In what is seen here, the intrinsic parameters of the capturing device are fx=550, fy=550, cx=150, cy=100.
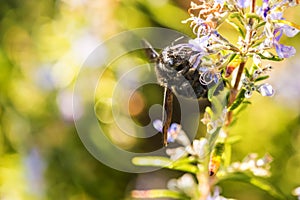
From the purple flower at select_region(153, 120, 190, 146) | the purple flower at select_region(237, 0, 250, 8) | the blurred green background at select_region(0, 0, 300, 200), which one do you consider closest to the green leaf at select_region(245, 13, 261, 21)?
the purple flower at select_region(237, 0, 250, 8)

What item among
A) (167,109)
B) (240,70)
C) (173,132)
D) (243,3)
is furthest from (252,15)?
(173,132)

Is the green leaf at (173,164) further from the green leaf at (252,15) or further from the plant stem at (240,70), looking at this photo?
the green leaf at (252,15)

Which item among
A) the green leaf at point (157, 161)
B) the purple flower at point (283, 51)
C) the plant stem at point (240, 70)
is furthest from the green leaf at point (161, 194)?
the purple flower at point (283, 51)

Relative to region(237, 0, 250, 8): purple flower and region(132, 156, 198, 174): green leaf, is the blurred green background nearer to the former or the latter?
region(132, 156, 198, 174): green leaf

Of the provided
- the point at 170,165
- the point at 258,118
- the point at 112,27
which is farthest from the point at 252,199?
the point at 112,27

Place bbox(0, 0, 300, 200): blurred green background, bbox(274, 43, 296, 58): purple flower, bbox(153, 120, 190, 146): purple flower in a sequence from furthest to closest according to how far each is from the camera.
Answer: bbox(0, 0, 300, 200): blurred green background, bbox(153, 120, 190, 146): purple flower, bbox(274, 43, 296, 58): purple flower

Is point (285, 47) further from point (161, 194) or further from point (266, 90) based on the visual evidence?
point (161, 194)

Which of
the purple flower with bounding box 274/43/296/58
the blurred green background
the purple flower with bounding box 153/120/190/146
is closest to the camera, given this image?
the purple flower with bounding box 274/43/296/58
